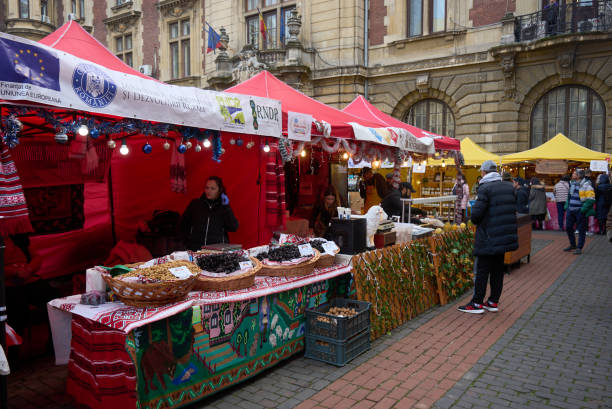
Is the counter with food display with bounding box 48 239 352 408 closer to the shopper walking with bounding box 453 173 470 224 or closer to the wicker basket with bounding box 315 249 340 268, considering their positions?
the wicker basket with bounding box 315 249 340 268

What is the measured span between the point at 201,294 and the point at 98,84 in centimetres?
174

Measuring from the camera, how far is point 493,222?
17.1 feet

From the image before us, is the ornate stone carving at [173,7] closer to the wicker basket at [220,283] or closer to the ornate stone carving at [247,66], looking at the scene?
the ornate stone carving at [247,66]

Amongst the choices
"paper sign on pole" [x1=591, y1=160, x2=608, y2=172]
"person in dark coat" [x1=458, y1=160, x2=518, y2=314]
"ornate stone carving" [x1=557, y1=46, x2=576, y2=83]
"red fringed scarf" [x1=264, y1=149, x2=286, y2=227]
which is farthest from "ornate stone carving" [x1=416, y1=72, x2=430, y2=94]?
"red fringed scarf" [x1=264, y1=149, x2=286, y2=227]

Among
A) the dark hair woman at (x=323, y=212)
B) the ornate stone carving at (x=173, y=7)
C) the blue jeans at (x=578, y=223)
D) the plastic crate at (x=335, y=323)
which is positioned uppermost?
the ornate stone carving at (x=173, y=7)

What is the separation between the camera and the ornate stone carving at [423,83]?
16438 millimetres

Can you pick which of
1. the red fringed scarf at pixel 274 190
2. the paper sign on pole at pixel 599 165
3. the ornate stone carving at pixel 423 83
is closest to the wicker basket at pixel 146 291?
the red fringed scarf at pixel 274 190

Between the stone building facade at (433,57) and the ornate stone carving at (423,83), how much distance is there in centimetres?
4

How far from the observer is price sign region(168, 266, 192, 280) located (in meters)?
3.12

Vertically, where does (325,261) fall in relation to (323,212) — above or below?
below

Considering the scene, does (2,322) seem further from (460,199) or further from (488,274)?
(460,199)

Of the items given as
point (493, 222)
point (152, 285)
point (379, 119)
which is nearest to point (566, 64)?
point (379, 119)

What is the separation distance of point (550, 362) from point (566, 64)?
42.4 ft

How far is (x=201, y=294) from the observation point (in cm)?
343
